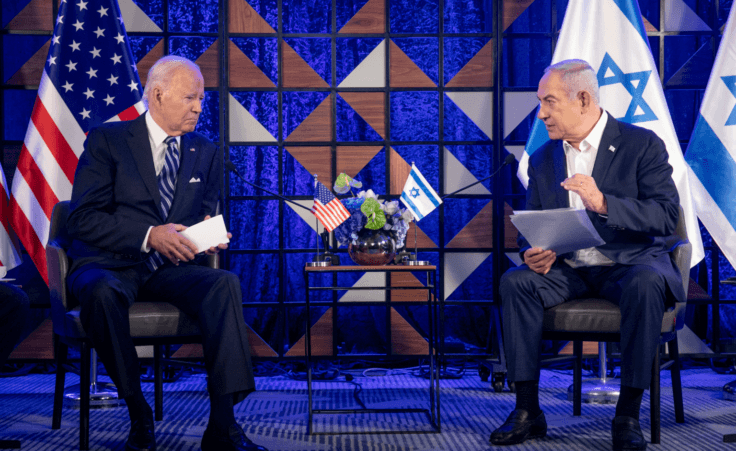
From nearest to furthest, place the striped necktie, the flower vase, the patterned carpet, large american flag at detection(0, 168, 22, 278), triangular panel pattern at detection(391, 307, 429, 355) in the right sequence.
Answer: the patterned carpet
the striped necktie
the flower vase
large american flag at detection(0, 168, 22, 278)
triangular panel pattern at detection(391, 307, 429, 355)

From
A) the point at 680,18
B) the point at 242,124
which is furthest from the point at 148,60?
the point at 680,18

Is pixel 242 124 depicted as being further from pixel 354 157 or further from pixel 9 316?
pixel 9 316

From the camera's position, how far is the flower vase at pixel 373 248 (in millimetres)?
2895

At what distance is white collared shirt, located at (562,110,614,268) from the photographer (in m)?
2.71

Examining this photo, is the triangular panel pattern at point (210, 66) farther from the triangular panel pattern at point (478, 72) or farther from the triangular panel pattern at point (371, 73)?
the triangular panel pattern at point (478, 72)

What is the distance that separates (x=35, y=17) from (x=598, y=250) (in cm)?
Result: 370

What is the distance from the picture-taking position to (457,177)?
4.34 m

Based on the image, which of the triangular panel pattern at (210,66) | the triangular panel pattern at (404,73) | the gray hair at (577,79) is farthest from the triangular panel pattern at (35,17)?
the gray hair at (577,79)

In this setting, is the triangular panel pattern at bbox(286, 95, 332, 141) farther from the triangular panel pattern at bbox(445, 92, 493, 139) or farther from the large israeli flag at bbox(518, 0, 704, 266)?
the large israeli flag at bbox(518, 0, 704, 266)

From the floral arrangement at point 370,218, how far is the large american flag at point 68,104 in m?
1.56

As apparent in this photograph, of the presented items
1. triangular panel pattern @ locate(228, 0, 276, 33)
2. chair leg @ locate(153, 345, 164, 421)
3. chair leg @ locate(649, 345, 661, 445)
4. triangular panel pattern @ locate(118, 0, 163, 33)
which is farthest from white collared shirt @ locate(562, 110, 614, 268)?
triangular panel pattern @ locate(118, 0, 163, 33)

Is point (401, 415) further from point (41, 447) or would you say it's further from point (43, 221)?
point (43, 221)

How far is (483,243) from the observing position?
434cm

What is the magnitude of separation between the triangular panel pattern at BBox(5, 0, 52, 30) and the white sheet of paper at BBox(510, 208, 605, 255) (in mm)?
3361
